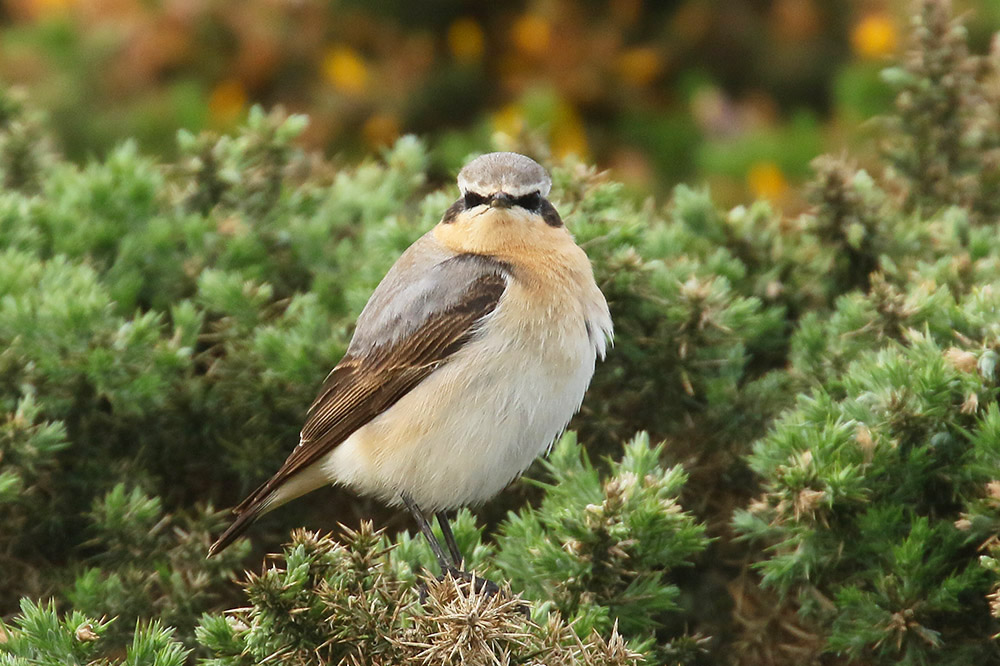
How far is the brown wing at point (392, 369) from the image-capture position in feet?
11.1

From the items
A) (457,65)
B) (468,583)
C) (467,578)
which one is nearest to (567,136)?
(457,65)

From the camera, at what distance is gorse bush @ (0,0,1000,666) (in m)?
2.90

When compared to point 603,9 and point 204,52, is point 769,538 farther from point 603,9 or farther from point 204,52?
point 204,52

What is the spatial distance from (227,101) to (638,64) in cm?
249

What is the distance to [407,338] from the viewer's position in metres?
3.43

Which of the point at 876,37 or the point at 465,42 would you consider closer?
the point at 876,37

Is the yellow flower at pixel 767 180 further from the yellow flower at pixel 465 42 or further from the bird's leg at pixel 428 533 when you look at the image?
the bird's leg at pixel 428 533

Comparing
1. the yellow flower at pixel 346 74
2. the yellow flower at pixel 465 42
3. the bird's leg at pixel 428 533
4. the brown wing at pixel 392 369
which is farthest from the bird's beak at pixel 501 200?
the yellow flower at pixel 465 42

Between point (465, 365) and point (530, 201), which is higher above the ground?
point (530, 201)

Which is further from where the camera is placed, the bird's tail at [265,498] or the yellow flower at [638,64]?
the yellow flower at [638,64]

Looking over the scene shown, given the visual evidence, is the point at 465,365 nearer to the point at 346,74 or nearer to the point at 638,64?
the point at 346,74

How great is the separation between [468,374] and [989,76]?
3.08 metres

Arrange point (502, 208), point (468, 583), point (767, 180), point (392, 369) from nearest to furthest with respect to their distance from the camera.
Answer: point (468, 583), point (392, 369), point (502, 208), point (767, 180)

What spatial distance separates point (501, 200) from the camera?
11.5 ft
